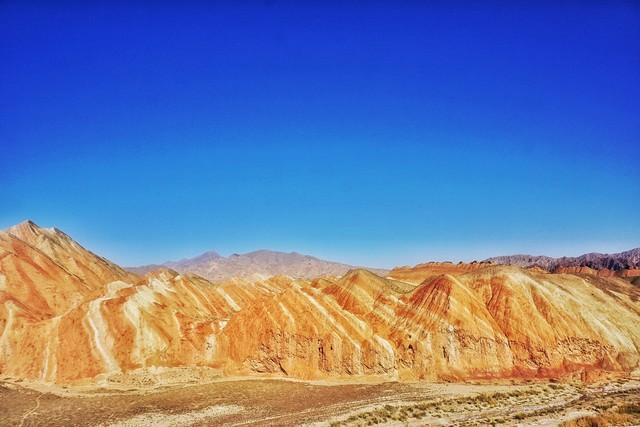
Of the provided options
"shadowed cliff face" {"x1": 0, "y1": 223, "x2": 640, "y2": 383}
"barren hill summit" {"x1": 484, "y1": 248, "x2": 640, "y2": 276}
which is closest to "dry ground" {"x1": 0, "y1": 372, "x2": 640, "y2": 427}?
"shadowed cliff face" {"x1": 0, "y1": 223, "x2": 640, "y2": 383}

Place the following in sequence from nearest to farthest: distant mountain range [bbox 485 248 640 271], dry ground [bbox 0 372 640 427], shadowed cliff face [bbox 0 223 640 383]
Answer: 1. dry ground [bbox 0 372 640 427]
2. shadowed cliff face [bbox 0 223 640 383]
3. distant mountain range [bbox 485 248 640 271]

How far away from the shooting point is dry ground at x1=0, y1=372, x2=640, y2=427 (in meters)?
Answer: 30.9

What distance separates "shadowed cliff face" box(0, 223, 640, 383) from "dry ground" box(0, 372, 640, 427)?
10.1 ft

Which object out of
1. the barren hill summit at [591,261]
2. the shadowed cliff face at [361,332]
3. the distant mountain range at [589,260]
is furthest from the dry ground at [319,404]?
the distant mountain range at [589,260]

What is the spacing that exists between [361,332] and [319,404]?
1267 cm

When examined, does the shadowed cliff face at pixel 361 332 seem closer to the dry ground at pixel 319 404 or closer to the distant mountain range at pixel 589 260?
the dry ground at pixel 319 404

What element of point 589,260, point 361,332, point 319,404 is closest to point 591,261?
point 589,260

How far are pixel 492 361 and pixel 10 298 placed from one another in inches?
1996

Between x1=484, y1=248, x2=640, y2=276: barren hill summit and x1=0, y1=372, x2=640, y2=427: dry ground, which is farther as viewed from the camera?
x1=484, y1=248, x2=640, y2=276: barren hill summit

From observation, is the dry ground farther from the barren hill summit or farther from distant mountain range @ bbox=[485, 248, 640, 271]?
distant mountain range @ bbox=[485, 248, 640, 271]

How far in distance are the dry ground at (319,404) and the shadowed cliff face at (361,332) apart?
3.07m

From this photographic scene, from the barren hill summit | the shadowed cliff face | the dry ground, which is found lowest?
the dry ground

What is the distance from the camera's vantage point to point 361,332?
4656cm

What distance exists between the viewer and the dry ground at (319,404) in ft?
101
